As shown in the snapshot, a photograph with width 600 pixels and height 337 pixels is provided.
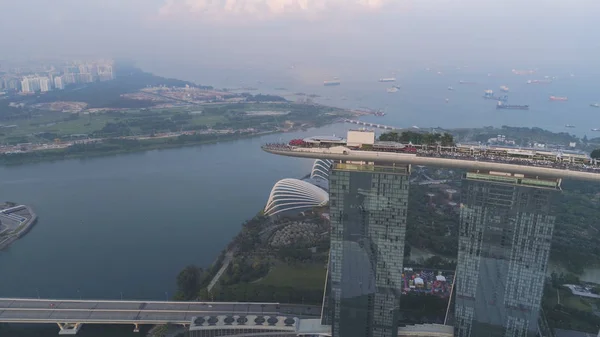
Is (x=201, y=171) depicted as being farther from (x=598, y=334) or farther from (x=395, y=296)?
A: (x=598, y=334)

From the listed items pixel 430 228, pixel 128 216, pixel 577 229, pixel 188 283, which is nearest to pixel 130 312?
pixel 188 283

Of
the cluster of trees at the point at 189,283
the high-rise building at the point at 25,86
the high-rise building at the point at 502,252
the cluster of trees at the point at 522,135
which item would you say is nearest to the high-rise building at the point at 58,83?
the high-rise building at the point at 25,86

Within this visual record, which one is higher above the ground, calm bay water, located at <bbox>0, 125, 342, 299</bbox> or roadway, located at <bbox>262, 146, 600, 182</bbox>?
roadway, located at <bbox>262, 146, 600, 182</bbox>

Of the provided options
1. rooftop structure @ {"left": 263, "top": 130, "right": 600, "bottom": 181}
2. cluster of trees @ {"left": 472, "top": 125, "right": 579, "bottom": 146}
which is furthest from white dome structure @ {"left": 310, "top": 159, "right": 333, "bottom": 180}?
cluster of trees @ {"left": 472, "top": 125, "right": 579, "bottom": 146}

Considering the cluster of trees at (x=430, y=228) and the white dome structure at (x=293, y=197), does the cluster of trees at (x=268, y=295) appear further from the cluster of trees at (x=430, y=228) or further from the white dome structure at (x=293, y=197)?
the white dome structure at (x=293, y=197)

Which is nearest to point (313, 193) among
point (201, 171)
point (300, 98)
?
point (201, 171)

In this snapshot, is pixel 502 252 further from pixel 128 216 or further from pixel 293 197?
pixel 128 216

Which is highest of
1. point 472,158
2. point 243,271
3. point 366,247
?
point 472,158

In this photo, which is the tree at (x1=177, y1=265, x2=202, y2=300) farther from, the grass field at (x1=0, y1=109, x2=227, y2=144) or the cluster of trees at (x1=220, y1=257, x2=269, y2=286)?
the grass field at (x1=0, y1=109, x2=227, y2=144)
